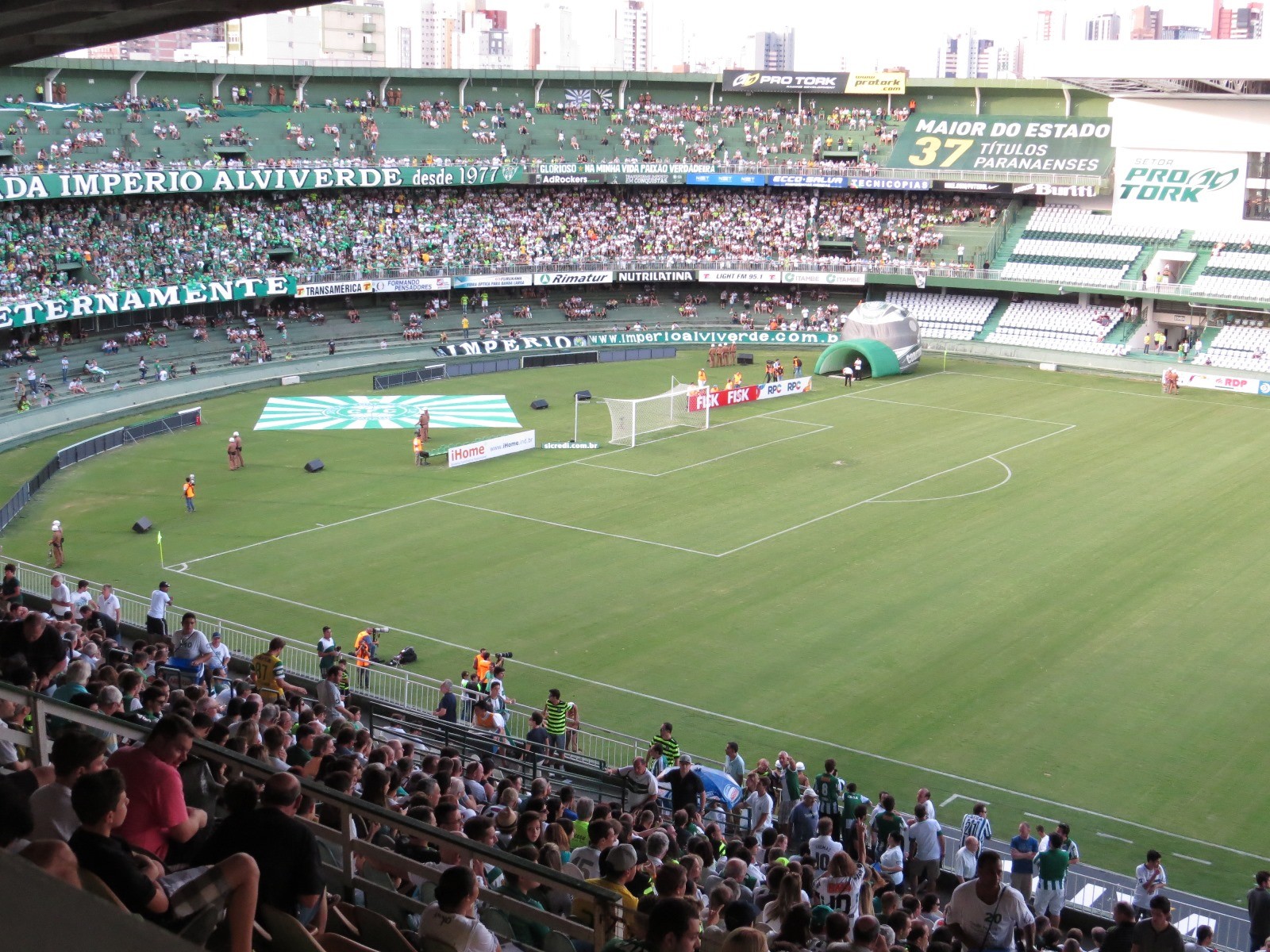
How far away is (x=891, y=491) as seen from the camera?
42.8 metres

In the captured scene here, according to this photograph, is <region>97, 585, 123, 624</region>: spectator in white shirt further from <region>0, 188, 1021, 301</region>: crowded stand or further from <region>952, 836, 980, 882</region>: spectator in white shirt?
<region>0, 188, 1021, 301</region>: crowded stand

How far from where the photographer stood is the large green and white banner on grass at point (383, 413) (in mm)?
51844

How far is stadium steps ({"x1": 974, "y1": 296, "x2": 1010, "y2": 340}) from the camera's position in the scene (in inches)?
2778

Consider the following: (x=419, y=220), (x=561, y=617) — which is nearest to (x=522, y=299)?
(x=419, y=220)

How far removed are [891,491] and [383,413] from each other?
2132cm

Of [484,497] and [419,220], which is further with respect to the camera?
[419,220]

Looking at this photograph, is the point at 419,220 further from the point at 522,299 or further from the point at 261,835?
the point at 261,835

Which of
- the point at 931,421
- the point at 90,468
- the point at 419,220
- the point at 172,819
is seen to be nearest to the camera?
the point at 172,819

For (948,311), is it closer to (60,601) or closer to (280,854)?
(60,601)

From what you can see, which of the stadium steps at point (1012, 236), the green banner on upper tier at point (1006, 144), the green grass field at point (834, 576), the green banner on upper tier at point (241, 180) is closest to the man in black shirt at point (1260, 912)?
the green grass field at point (834, 576)

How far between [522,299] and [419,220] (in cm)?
688

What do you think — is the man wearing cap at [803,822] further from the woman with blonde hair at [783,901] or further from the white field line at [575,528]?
the white field line at [575,528]

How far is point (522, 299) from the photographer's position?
2923 inches

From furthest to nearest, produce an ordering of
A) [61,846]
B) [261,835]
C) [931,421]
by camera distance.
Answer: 1. [931,421]
2. [261,835]
3. [61,846]
